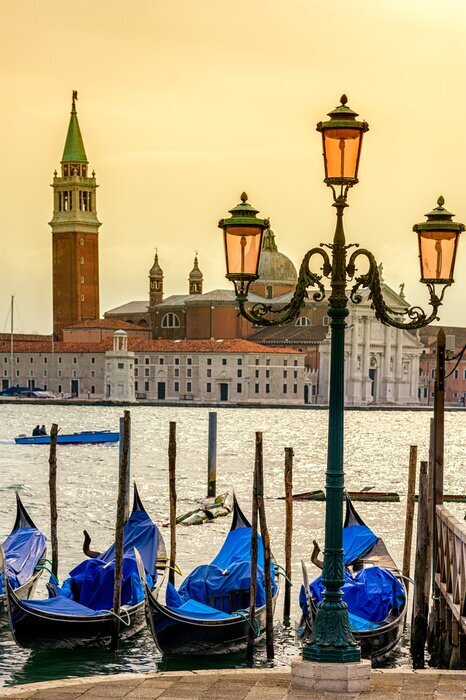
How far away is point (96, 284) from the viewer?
80812mm

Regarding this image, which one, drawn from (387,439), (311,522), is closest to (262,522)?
(311,522)

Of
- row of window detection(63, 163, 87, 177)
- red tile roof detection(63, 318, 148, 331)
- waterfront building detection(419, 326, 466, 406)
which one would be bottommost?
waterfront building detection(419, 326, 466, 406)

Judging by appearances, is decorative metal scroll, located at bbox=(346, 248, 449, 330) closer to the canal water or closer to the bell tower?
the canal water

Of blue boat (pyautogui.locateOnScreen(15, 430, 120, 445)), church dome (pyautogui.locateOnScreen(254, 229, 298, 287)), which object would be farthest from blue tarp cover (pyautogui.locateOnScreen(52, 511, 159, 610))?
church dome (pyautogui.locateOnScreen(254, 229, 298, 287))

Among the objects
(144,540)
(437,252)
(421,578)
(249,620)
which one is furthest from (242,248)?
(144,540)

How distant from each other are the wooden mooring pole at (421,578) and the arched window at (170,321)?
72.7m

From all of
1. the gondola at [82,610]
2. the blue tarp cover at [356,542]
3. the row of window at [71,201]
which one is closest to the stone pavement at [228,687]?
the gondola at [82,610]

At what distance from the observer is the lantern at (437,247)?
262 inches

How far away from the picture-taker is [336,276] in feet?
21.2

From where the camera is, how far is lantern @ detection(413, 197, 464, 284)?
6.65m

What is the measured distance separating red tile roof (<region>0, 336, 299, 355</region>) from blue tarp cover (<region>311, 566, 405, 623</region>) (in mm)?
65575

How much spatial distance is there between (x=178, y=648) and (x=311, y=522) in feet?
35.0

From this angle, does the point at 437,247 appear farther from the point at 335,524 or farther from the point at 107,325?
the point at 107,325

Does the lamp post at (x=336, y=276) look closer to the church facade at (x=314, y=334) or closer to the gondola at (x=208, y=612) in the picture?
the gondola at (x=208, y=612)
